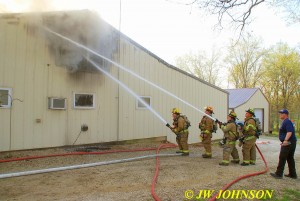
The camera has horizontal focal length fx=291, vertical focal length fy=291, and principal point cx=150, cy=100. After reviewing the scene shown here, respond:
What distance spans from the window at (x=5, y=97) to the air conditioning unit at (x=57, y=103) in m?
1.24

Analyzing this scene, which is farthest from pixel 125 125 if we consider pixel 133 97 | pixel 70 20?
pixel 70 20

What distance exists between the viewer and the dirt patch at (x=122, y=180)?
5324 millimetres

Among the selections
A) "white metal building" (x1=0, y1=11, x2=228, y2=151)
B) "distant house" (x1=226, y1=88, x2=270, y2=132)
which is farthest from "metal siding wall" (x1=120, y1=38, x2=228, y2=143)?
"distant house" (x1=226, y1=88, x2=270, y2=132)

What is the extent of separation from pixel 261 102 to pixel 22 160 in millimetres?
25339

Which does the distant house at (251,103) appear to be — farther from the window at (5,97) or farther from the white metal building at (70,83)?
the window at (5,97)

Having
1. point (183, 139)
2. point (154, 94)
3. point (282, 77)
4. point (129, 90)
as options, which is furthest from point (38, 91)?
point (282, 77)

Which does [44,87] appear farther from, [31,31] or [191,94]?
[191,94]

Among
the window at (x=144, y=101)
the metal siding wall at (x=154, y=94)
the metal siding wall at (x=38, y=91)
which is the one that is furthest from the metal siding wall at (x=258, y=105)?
the metal siding wall at (x=38, y=91)

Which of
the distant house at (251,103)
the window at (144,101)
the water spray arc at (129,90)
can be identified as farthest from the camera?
the distant house at (251,103)

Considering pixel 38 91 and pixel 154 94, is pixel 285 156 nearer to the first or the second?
pixel 154 94

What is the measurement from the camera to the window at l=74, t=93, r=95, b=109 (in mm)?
10250

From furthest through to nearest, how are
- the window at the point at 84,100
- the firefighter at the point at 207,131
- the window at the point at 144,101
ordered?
1. the window at the point at 144,101
2. the window at the point at 84,100
3. the firefighter at the point at 207,131

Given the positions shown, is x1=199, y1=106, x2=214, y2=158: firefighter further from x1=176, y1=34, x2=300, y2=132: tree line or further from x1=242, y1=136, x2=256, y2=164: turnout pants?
x1=176, y1=34, x2=300, y2=132: tree line

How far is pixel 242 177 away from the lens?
6770 mm
